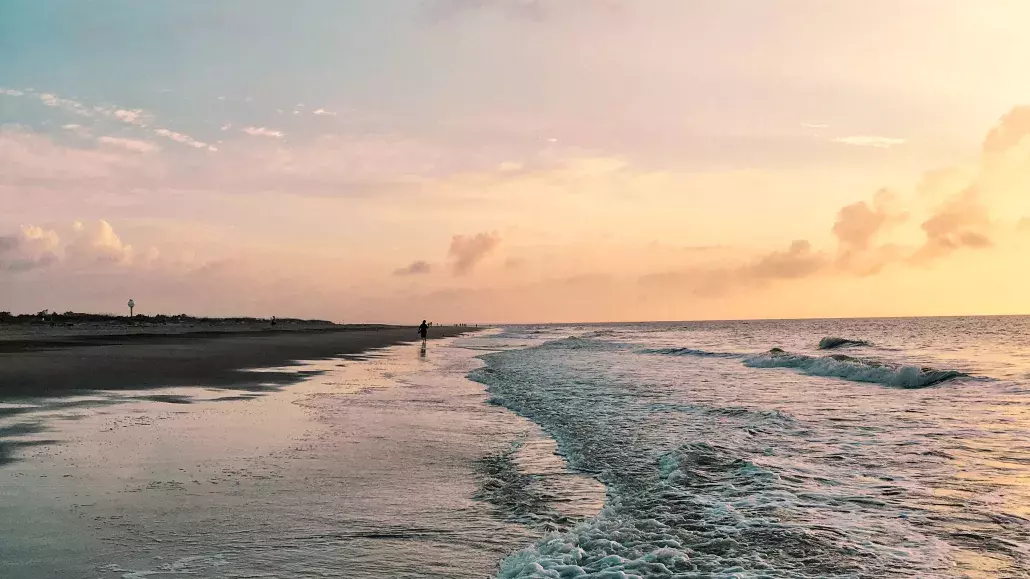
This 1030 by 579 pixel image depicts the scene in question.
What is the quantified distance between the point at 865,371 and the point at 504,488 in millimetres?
25357

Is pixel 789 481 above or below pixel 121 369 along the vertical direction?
below

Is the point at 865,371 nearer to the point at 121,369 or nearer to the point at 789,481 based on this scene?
the point at 789,481

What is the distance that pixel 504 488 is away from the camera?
352 inches

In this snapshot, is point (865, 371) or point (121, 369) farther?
point (865, 371)

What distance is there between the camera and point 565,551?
6.56 metres

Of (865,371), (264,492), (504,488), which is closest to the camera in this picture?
(264,492)

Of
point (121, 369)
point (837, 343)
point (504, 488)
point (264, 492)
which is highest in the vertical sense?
point (121, 369)

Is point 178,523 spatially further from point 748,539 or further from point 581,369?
point 581,369

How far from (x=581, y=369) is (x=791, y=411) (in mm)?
14794

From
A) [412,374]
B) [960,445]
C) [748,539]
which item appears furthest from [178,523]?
[412,374]

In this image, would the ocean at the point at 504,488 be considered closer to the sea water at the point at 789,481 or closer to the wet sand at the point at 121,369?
the sea water at the point at 789,481

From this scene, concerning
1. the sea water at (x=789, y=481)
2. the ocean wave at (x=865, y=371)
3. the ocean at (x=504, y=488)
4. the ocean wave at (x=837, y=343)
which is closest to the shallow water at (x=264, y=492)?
the ocean at (x=504, y=488)

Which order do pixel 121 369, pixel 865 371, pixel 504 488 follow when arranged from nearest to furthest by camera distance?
pixel 504 488, pixel 121 369, pixel 865 371

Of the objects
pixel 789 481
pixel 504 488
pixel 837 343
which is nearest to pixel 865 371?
pixel 789 481
